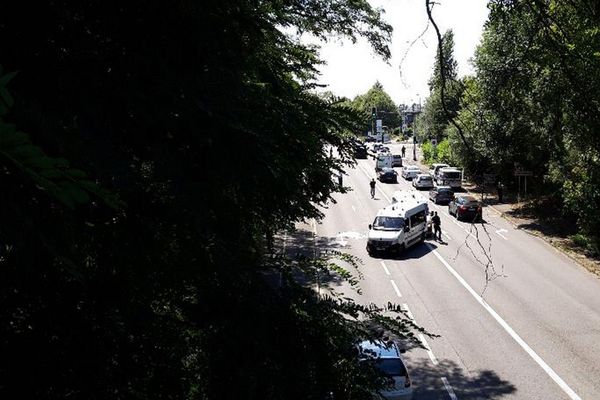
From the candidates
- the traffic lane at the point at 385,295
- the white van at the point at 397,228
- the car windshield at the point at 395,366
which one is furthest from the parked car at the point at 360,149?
the white van at the point at 397,228

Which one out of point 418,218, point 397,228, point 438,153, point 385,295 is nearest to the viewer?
point 385,295

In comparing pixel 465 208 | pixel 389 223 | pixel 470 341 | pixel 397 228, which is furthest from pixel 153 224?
pixel 465 208

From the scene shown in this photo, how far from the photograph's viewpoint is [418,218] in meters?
26.5

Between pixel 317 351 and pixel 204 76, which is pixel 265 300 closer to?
pixel 317 351

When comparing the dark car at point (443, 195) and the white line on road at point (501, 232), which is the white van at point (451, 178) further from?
the white line on road at point (501, 232)

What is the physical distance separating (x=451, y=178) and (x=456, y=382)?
30091 millimetres

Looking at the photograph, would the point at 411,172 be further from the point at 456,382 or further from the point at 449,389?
the point at 449,389

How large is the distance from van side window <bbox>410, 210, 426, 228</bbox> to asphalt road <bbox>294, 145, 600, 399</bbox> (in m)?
1.32

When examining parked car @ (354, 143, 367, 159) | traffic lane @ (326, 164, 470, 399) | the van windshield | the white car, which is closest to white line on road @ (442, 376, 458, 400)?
traffic lane @ (326, 164, 470, 399)

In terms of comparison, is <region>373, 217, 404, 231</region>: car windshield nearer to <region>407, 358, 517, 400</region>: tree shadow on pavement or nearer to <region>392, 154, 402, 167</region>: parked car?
<region>407, 358, 517, 400</region>: tree shadow on pavement

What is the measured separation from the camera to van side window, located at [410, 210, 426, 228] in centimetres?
2580

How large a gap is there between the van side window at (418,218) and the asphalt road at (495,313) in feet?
4.34

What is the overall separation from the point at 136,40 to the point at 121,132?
0.52 meters

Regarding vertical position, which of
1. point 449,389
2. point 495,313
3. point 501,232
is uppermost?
point 501,232
